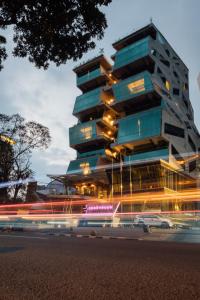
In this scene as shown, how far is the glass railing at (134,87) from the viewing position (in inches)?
2351

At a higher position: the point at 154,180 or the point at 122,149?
the point at 122,149

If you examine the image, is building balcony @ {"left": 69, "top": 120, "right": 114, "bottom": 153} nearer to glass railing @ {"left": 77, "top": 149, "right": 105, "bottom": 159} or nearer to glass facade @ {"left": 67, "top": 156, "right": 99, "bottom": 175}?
glass railing @ {"left": 77, "top": 149, "right": 105, "bottom": 159}

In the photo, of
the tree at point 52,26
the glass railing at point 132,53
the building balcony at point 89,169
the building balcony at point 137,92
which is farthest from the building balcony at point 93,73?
the tree at point 52,26

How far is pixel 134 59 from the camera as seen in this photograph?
6375 centimetres

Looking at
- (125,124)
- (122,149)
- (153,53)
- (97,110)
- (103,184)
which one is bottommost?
(103,184)

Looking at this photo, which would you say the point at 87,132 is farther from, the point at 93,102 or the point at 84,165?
the point at 84,165

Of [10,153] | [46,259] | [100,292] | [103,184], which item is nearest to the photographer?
[100,292]

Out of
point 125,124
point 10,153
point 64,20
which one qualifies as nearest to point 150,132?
point 125,124

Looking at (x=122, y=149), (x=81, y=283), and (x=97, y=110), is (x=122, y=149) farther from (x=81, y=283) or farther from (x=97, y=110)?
(x=81, y=283)

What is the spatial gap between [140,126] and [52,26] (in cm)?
5153

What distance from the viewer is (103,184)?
70500 mm

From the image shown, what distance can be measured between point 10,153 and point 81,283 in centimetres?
→ 3508

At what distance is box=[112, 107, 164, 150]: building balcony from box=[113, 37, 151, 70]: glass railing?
1306 cm

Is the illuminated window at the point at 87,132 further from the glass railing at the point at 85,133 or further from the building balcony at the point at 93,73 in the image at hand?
the building balcony at the point at 93,73
